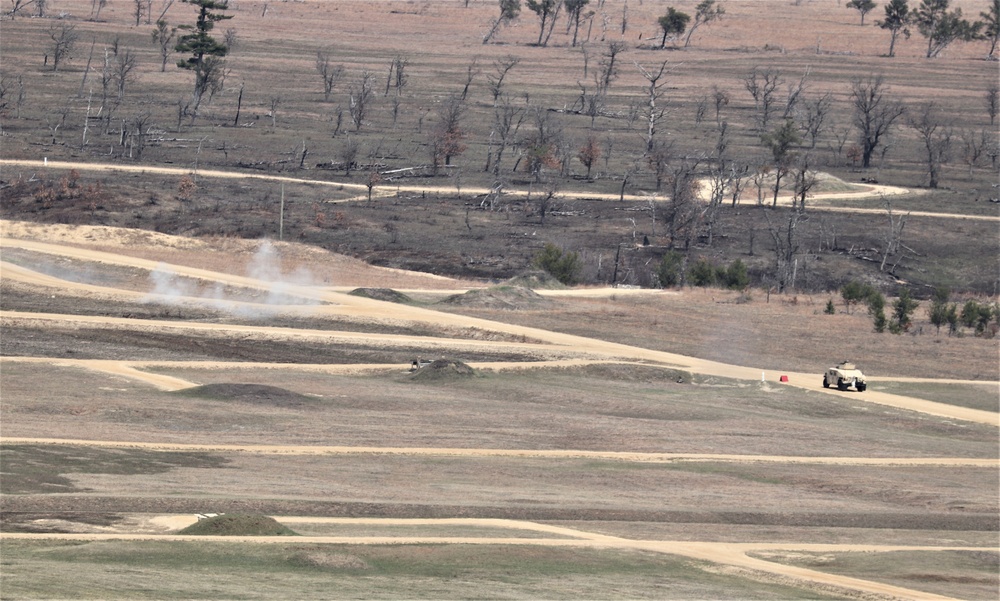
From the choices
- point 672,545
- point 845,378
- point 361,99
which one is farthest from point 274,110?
point 672,545

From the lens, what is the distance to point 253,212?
4582 inches

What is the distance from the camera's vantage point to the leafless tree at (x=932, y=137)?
5778 inches

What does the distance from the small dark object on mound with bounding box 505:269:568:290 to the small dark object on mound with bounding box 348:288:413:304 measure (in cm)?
941

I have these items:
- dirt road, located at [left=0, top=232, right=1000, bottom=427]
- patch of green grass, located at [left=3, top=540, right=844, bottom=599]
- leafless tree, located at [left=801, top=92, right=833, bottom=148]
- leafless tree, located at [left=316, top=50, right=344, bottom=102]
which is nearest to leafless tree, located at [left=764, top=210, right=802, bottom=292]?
dirt road, located at [left=0, top=232, right=1000, bottom=427]

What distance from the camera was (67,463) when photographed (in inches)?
1720

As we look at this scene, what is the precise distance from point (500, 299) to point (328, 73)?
343 ft

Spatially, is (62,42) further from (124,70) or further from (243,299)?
(243,299)

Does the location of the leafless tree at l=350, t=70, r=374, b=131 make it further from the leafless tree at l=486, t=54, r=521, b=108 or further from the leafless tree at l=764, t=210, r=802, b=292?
the leafless tree at l=764, t=210, r=802, b=292

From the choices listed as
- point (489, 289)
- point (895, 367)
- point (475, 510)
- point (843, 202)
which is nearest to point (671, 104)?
point (843, 202)

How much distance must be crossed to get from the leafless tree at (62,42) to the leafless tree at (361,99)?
36.6m

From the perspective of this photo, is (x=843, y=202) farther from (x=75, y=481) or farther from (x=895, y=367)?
(x=75, y=481)

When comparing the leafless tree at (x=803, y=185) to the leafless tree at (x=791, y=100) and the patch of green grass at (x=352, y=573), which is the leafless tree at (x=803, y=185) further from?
the patch of green grass at (x=352, y=573)

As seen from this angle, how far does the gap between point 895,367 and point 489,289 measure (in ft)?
86.8

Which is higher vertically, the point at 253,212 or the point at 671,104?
the point at 671,104
